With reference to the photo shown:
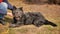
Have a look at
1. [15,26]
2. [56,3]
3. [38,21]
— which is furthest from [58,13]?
[15,26]

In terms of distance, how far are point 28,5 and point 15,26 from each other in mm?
3583

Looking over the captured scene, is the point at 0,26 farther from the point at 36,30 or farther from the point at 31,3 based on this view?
the point at 31,3

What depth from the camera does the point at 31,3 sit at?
A: 10633 mm

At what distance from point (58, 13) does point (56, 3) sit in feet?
5.25

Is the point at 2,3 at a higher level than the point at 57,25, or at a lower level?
higher

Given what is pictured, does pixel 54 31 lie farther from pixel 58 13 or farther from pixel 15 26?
pixel 58 13

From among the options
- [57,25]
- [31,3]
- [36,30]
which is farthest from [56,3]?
[36,30]

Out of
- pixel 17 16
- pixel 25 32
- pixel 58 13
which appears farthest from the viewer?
pixel 58 13

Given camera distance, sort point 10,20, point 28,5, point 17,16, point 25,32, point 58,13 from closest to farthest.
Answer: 1. point 25,32
2. point 17,16
3. point 10,20
4. point 58,13
5. point 28,5

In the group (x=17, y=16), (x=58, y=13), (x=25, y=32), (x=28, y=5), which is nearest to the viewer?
(x=25, y=32)

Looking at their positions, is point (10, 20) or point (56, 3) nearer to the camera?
point (10, 20)

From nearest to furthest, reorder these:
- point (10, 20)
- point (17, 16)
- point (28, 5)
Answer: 1. point (17, 16)
2. point (10, 20)
3. point (28, 5)

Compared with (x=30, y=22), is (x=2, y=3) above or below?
above

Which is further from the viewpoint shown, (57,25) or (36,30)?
(57,25)
